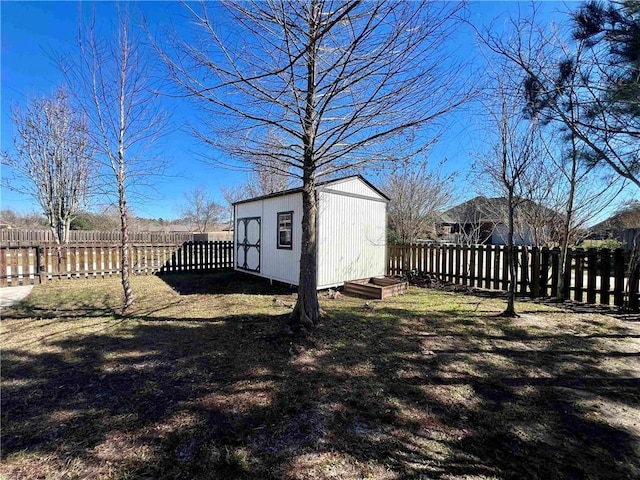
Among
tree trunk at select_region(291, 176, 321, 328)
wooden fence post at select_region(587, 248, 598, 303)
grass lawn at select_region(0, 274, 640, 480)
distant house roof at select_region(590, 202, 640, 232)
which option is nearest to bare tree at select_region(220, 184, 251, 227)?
grass lawn at select_region(0, 274, 640, 480)

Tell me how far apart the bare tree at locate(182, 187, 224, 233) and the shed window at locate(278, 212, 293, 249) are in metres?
31.0

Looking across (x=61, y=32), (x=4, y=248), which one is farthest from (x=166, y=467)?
(x=4, y=248)

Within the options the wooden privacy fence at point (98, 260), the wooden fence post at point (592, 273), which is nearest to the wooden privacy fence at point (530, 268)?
the wooden fence post at point (592, 273)

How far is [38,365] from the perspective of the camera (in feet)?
10.1

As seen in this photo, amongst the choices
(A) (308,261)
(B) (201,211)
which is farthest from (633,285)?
(B) (201,211)

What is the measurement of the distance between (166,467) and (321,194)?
612 cm

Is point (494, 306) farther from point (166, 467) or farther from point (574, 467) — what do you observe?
point (166, 467)

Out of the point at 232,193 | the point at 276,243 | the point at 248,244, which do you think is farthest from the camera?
the point at 232,193

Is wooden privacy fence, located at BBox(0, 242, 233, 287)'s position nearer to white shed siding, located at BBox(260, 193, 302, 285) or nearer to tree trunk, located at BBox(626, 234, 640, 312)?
white shed siding, located at BBox(260, 193, 302, 285)

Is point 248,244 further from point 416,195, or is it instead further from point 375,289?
point 416,195

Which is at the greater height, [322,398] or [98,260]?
[98,260]

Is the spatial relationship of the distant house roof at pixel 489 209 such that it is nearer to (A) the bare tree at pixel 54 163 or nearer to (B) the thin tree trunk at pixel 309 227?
(B) the thin tree trunk at pixel 309 227

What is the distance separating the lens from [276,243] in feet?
27.4

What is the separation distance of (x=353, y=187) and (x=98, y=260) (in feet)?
27.2
